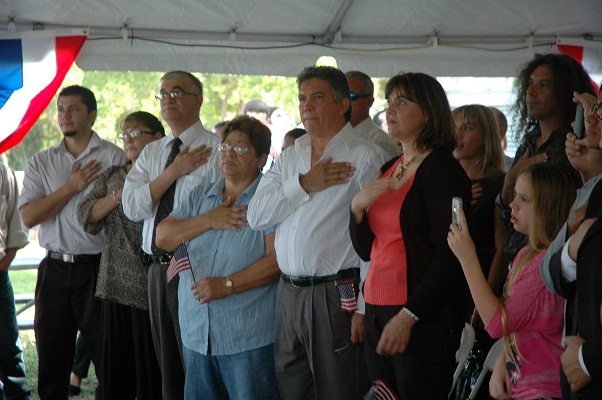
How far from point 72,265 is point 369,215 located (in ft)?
7.96

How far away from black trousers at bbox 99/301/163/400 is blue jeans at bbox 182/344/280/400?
0.92m

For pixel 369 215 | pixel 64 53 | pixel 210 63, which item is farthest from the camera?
pixel 210 63

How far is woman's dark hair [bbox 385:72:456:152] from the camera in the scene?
9.68 feet

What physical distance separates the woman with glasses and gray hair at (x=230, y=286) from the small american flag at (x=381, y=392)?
30.3 inches

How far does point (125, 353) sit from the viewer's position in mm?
4551

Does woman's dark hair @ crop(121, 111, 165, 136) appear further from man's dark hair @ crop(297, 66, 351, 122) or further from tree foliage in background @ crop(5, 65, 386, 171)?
tree foliage in background @ crop(5, 65, 386, 171)

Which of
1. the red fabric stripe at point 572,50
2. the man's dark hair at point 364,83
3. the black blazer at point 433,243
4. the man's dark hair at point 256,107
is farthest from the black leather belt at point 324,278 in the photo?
the man's dark hair at point 256,107

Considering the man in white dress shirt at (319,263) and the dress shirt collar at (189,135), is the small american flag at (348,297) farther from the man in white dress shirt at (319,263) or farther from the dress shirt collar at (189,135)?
the dress shirt collar at (189,135)

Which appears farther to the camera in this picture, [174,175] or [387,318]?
[174,175]

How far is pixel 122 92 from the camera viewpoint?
14.4m

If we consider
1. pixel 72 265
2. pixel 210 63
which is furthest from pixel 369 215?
pixel 210 63

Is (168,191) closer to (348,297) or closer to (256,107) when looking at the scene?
(348,297)

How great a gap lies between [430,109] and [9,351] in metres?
3.48

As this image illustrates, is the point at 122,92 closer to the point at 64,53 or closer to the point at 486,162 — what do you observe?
the point at 64,53
